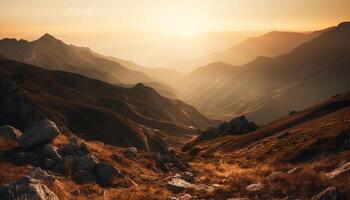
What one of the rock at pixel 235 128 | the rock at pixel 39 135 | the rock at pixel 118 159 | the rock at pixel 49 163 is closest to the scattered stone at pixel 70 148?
the rock at pixel 39 135

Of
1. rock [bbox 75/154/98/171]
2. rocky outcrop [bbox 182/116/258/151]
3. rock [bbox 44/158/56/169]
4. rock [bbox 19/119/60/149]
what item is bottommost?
rocky outcrop [bbox 182/116/258/151]

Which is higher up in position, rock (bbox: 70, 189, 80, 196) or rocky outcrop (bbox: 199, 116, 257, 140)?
rock (bbox: 70, 189, 80, 196)

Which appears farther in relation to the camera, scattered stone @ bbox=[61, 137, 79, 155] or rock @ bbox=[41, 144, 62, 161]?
scattered stone @ bbox=[61, 137, 79, 155]

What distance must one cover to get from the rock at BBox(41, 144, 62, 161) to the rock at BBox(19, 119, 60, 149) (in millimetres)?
1732

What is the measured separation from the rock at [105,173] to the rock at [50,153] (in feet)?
10.8

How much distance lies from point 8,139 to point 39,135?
8.58 ft

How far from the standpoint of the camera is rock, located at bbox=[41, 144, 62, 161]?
29234 mm

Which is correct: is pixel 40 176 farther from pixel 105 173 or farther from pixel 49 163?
pixel 105 173

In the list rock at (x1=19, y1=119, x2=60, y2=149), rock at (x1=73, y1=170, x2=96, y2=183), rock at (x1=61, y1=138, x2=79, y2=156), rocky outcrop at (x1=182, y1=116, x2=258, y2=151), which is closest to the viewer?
rock at (x1=73, y1=170, x2=96, y2=183)

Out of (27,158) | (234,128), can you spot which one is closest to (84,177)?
(27,158)

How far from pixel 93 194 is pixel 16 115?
136m

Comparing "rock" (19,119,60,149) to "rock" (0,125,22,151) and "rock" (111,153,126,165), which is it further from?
"rock" (111,153,126,165)

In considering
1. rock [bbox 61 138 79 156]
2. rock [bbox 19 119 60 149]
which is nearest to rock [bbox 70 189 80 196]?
rock [bbox 61 138 79 156]

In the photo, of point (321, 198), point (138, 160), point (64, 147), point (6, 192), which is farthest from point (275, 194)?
point (138, 160)
